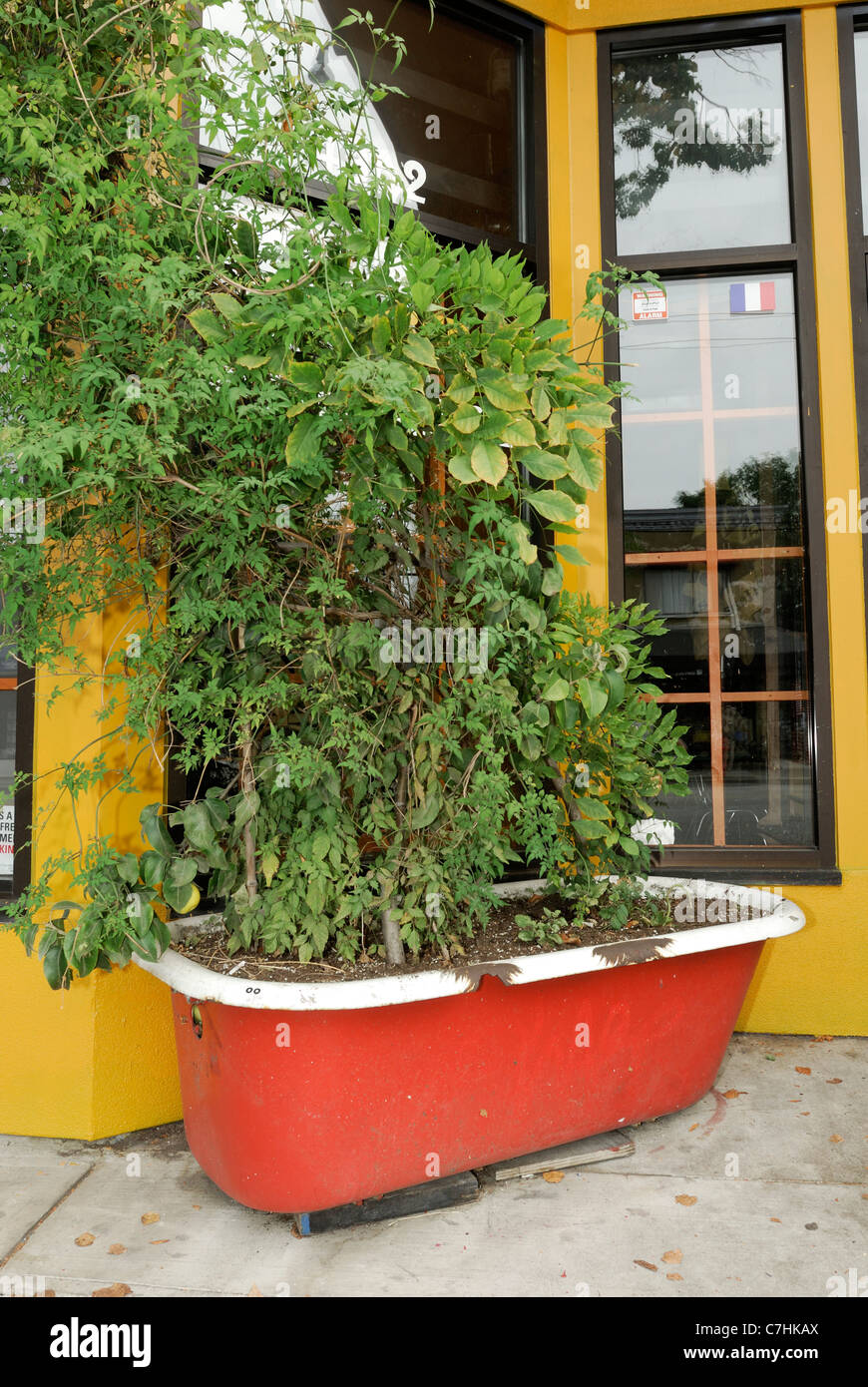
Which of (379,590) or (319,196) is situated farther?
(319,196)

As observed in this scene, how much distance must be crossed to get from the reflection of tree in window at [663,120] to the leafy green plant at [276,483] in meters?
1.77

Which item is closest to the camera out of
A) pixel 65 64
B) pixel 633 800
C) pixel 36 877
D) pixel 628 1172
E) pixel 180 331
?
pixel 65 64

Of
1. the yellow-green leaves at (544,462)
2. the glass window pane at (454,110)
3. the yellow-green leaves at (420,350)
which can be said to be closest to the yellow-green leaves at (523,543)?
the yellow-green leaves at (544,462)

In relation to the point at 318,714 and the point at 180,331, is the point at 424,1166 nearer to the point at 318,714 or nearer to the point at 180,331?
the point at 318,714

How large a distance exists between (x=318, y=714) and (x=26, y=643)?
0.66 meters

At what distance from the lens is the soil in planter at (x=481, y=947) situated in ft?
6.50

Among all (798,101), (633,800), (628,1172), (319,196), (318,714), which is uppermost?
(798,101)

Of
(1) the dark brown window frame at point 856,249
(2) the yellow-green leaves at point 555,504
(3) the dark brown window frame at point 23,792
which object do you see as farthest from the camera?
(1) the dark brown window frame at point 856,249

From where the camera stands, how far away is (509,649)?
7.52ft

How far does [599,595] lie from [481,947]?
4.81ft

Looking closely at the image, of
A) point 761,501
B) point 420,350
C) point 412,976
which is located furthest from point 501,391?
point 761,501

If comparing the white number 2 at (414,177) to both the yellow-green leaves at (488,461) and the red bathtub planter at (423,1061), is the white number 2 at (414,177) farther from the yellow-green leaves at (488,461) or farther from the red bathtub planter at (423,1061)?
the red bathtub planter at (423,1061)
